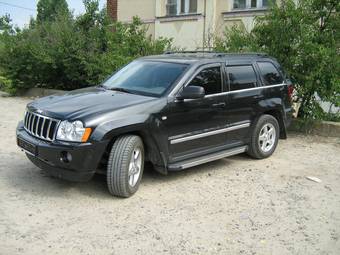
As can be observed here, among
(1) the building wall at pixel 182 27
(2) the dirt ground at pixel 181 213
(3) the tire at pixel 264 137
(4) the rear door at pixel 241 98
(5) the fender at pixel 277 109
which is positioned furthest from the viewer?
(1) the building wall at pixel 182 27

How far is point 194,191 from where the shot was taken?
225 inches

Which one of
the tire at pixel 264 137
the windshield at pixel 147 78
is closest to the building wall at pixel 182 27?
the tire at pixel 264 137

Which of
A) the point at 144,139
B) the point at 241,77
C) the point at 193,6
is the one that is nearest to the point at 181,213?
the point at 144,139

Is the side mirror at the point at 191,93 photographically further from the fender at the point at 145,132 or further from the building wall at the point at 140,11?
the building wall at the point at 140,11

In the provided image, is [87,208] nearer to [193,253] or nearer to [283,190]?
[193,253]

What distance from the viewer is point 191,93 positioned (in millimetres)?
5676

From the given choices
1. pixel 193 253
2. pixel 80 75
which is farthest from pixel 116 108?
pixel 80 75

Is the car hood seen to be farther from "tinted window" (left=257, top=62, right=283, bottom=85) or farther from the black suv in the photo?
"tinted window" (left=257, top=62, right=283, bottom=85)

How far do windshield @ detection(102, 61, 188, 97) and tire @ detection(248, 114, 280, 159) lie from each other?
6.04ft

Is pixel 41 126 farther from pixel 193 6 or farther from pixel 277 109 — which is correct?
pixel 193 6

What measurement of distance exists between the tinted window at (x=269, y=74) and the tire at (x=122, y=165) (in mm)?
2981

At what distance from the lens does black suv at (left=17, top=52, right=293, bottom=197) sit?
4984 millimetres

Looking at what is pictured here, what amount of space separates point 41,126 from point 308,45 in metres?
6.06

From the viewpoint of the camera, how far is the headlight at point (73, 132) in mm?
4895
